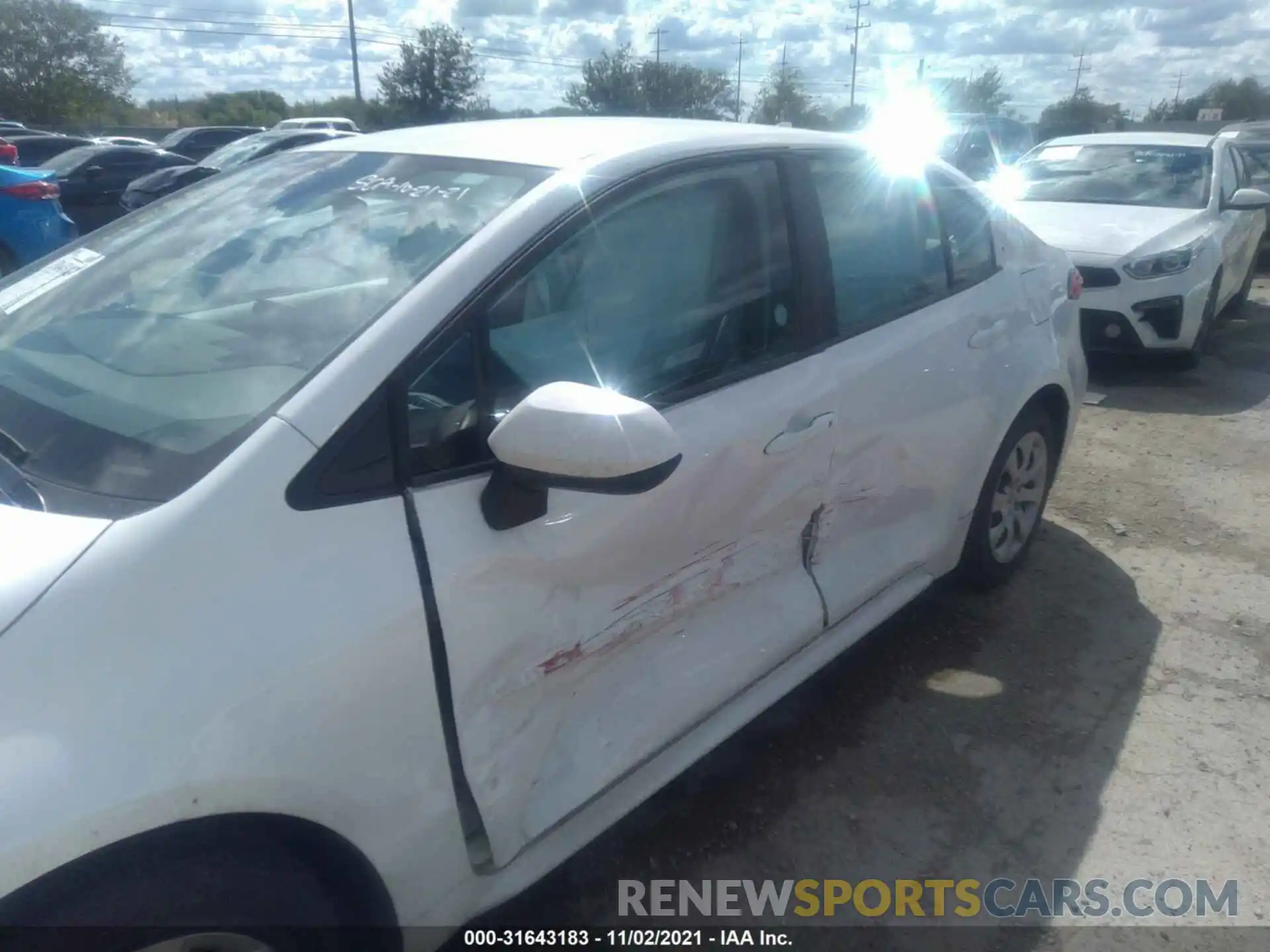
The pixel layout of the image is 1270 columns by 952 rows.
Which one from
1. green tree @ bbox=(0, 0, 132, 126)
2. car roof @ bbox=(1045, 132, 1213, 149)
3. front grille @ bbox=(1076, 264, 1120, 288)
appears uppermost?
green tree @ bbox=(0, 0, 132, 126)

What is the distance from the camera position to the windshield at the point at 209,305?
5.69 feet

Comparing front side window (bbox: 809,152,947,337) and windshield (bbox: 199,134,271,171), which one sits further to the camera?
windshield (bbox: 199,134,271,171)

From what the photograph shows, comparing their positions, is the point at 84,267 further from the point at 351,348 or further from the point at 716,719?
the point at 716,719

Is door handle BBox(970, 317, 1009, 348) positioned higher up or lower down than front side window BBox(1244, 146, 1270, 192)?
lower down

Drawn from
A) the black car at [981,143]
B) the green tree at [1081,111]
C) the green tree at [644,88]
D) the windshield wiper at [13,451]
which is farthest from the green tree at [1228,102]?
the windshield wiper at [13,451]

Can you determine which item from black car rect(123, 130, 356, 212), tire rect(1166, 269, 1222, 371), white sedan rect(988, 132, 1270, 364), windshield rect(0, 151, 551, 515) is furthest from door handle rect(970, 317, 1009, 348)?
black car rect(123, 130, 356, 212)

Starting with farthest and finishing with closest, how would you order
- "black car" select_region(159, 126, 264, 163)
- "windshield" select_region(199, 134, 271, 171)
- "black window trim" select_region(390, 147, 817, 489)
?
"black car" select_region(159, 126, 264, 163)
"windshield" select_region(199, 134, 271, 171)
"black window trim" select_region(390, 147, 817, 489)

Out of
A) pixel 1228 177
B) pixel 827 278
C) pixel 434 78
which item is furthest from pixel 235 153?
pixel 434 78

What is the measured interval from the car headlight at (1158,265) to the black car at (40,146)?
61.6ft

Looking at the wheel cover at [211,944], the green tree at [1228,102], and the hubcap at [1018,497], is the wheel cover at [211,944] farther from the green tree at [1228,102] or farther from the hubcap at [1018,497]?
the green tree at [1228,102]

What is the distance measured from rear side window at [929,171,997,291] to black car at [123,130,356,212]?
853 cm

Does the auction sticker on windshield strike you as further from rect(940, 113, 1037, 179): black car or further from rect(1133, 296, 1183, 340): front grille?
rect(940, 113, 1037, 179): black car

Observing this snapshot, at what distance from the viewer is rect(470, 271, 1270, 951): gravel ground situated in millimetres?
2521

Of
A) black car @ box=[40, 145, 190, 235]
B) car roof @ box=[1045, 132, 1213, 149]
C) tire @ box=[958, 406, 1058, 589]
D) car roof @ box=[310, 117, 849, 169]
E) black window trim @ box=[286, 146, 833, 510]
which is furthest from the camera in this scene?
black car @ box=[40, 145, 190, 235]
